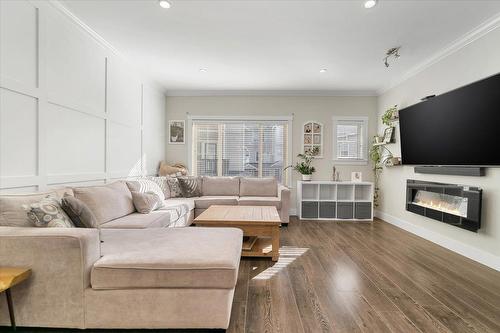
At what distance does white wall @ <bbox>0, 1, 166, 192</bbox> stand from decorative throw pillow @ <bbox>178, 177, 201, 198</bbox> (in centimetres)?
97

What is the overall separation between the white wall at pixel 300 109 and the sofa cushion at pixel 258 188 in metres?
0.77

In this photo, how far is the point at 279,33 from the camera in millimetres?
3105

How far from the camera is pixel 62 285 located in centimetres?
156

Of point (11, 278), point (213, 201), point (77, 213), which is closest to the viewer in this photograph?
point (11, 278)

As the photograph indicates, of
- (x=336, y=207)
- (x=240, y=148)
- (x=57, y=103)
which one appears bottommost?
(x=336, y=207)

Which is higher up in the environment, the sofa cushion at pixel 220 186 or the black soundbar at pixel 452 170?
the black soundbar at pixel 452 170

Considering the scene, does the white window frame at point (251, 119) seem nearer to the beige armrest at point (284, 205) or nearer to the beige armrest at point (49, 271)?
the beige armrest at point (284, 205)

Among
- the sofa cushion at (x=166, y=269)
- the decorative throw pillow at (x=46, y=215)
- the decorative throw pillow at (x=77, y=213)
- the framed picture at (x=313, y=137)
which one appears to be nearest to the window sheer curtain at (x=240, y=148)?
the framed picture at (x=313, y=137)

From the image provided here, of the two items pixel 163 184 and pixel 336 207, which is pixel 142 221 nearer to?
pixel 163 184

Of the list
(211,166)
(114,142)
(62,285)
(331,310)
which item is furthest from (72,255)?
(211,166)

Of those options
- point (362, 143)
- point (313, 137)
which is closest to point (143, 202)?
point (313, 137)

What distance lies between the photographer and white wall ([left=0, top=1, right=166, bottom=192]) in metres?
2.10

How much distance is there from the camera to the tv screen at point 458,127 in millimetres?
2645

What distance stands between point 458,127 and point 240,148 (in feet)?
12.6
